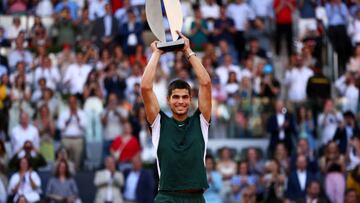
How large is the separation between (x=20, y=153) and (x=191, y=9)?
7.52 meters

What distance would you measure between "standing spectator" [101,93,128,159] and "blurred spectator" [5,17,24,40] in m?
4.81

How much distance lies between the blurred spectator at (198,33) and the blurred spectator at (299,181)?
19.1 feet

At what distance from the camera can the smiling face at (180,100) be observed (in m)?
11.6

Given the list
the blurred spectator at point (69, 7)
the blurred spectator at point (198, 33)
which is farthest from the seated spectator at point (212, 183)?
the blurred spectator at point (69, 7)

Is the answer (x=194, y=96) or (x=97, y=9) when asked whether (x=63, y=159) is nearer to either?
(x=194, y=96)

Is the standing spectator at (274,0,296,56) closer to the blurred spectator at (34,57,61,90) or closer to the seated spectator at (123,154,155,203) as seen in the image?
the blurred spectator at (34,57,61,90)

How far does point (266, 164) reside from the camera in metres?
21.3

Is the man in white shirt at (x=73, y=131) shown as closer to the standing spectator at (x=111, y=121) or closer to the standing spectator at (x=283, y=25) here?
the standing spectator at (x=111, y=121)

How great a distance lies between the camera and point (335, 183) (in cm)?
2088

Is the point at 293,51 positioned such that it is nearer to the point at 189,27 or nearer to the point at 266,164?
the point at 189,27

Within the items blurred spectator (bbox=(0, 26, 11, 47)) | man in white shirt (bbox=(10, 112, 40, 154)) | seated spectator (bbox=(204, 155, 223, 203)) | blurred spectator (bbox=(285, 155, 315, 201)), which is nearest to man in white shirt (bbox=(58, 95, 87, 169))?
man in white shirt (bbox=(10, 112, 40, 154))

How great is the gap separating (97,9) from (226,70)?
3990 millimetres

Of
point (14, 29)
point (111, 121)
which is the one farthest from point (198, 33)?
point (111, 121)

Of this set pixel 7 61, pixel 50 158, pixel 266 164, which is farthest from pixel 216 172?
pixel 7 61
